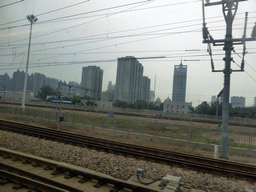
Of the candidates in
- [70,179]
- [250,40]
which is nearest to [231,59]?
[250,40]

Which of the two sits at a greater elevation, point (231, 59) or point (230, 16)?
point (230, 16)

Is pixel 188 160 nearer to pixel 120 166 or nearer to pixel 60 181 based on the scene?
pixel 120 166

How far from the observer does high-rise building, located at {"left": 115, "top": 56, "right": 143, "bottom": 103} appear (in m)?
81.4

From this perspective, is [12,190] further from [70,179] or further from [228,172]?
[228,172]

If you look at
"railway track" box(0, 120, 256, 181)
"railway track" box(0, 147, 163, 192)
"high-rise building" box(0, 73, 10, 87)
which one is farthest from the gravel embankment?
"high-rise building" box(0, 73, 10, 87)

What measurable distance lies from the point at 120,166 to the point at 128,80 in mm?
74578

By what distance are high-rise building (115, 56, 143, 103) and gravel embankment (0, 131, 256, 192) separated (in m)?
71.0

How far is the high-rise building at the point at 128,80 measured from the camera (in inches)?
3206

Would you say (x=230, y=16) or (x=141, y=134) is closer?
(x=230, y=16)

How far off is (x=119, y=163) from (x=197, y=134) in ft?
32.9

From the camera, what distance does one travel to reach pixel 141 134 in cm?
1664

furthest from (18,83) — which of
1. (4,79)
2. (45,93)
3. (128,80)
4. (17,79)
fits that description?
(128,80)

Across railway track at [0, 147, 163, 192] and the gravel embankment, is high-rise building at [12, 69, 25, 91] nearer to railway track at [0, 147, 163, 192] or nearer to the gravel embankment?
the gravel embankment

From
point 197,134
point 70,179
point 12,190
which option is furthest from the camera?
point 197,134
